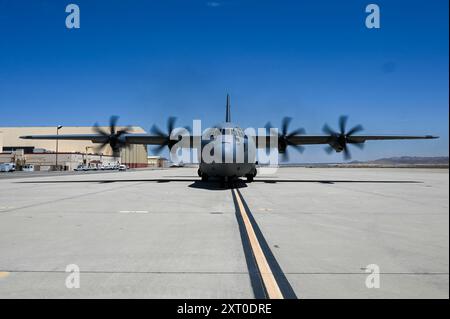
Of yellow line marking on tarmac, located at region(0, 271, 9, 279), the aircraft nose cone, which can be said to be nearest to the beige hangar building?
the aircraft nose cone

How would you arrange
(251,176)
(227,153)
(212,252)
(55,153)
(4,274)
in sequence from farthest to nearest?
Result: (55,153) < (251,176) < (227,153) < (212,252) < (4,274)

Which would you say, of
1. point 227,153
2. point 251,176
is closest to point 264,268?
point 227,153

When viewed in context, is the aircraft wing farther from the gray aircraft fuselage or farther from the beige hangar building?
the beige hangar building

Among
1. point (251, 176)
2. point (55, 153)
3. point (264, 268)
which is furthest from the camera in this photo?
point (55, 153)

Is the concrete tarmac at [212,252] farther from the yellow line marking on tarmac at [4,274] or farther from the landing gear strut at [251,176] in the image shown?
the landing gear strut at [251,176]

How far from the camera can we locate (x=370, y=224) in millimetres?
8648

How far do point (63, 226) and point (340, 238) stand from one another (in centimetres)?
614

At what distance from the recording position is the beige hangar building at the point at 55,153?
77.9m

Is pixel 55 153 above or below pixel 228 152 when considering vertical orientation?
above

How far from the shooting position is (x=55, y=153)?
265ft

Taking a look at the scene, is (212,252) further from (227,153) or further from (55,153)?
(55,153)

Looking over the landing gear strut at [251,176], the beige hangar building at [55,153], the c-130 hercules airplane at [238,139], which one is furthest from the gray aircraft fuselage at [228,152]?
the beige hangar building at [55,153]

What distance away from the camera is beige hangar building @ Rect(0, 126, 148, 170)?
77875 mm
